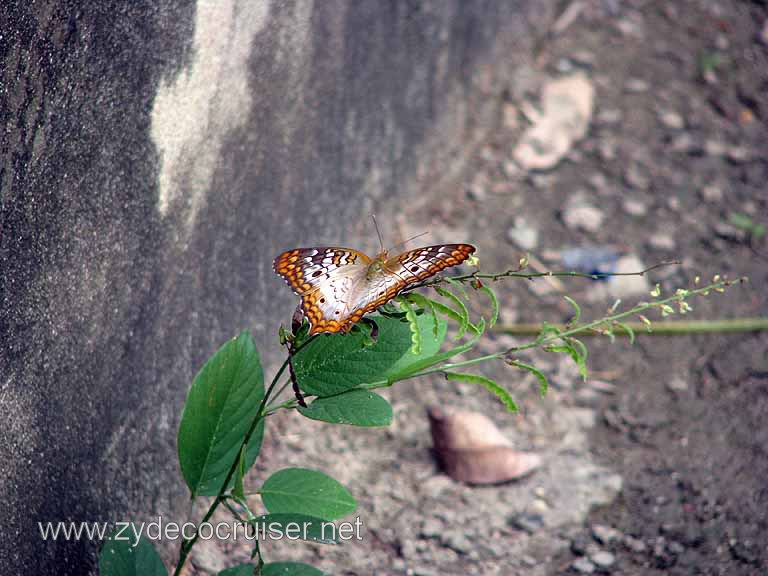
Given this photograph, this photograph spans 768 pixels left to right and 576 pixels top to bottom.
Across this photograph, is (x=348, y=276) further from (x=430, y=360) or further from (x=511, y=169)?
(x=511, y=169)

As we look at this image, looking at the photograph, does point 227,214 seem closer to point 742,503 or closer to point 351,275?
point 351,275

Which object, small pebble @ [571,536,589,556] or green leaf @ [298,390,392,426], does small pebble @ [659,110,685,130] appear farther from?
green leaf @ [298,390,392,426]

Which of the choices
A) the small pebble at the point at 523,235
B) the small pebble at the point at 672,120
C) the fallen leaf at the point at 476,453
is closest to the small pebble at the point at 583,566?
the fallen leaf at the point at 476,453

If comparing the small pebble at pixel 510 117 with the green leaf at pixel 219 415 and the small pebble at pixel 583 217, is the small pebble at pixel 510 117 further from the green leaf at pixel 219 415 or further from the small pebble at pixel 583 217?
the green leaf at pixel 219 415

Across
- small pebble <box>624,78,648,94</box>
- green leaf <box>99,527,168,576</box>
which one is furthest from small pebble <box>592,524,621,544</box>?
small pebble <box>624,78,648,94</box>

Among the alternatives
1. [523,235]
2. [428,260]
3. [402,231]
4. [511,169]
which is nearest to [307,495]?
[428,260]

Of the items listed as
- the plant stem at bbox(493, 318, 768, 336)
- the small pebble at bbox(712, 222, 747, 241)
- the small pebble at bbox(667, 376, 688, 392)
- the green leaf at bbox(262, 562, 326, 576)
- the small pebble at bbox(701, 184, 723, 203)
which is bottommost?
the small pebble at bbox(667, 376, 688, 392)

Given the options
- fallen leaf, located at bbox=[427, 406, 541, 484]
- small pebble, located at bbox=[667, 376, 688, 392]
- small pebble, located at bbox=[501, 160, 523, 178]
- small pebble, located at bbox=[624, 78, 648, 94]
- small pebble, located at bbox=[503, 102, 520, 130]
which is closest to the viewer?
fallen leaf, located at bbox=[427, 406, 541, 484]

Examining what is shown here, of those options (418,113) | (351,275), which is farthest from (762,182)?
(351,275)
